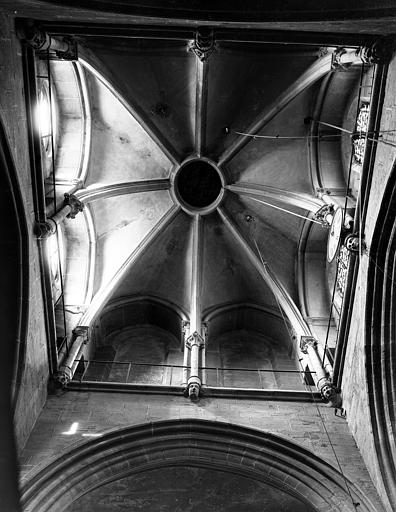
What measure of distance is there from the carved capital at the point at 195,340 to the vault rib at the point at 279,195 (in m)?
4.13

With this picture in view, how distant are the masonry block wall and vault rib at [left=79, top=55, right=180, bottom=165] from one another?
11.6 ft

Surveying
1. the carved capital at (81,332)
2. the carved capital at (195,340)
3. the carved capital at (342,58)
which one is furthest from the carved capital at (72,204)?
the carved capital at (342,58)

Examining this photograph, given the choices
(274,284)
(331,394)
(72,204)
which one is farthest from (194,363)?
(72,204)

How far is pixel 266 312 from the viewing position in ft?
48.0

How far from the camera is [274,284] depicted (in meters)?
14.0

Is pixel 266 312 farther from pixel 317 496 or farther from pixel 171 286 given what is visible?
pixel 317 496

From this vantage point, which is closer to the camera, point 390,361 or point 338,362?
point 390,361

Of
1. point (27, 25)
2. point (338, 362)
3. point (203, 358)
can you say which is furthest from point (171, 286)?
point (27, 25)

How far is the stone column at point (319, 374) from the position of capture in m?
10.6

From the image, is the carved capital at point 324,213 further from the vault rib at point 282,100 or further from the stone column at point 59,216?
the stone column at point 59,216

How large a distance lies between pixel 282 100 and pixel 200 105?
210 centimetres

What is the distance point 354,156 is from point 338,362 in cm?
494

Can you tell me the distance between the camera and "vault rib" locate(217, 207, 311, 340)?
12863 millimetres

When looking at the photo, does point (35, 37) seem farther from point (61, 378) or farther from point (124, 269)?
point (124, 269)
